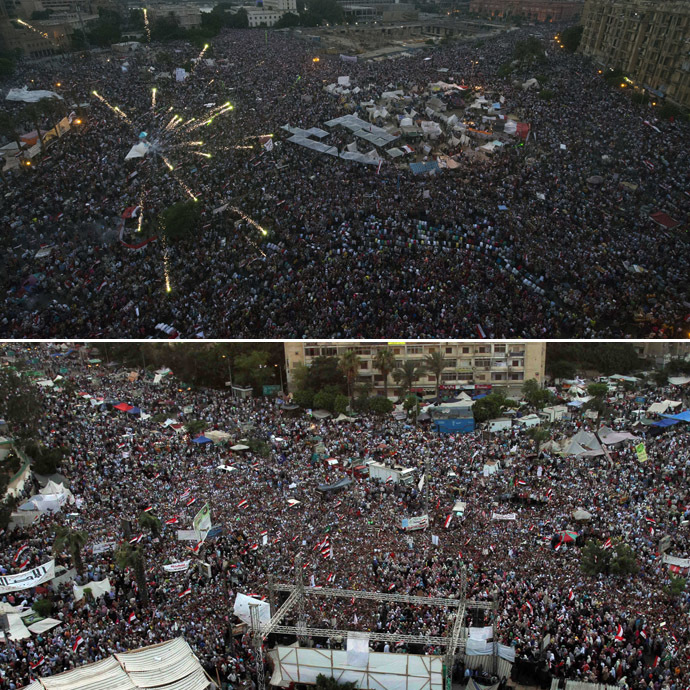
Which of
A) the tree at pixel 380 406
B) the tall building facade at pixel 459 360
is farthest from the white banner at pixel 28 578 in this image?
the tall building facade at pixel 459 360

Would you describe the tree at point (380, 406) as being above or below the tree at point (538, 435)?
below

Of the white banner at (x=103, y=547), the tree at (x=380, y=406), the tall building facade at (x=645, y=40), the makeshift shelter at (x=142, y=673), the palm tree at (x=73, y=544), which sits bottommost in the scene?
the tree at (x=380, y=406)

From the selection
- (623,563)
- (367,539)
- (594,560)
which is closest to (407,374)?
(367,539)

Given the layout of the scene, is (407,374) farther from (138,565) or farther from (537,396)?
(138,565)

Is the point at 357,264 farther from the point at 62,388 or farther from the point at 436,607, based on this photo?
the point at 62,388

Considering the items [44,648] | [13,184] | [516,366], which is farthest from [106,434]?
[516,366]

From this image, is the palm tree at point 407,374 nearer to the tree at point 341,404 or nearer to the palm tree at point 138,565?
the tree at point 341,404
